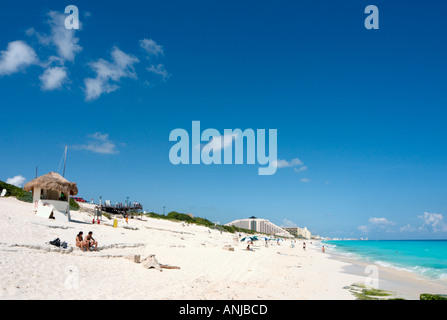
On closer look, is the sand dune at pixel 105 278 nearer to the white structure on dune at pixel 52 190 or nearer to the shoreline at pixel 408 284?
the shoreline at pixel 408 284

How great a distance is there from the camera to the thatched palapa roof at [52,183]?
21.1 metres

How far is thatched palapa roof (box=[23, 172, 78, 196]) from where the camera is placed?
21.1 m

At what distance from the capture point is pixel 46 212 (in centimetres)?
1916

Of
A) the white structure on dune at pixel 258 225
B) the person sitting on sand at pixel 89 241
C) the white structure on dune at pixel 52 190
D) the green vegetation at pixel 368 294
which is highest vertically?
the white structure on dune at pixel 52 190

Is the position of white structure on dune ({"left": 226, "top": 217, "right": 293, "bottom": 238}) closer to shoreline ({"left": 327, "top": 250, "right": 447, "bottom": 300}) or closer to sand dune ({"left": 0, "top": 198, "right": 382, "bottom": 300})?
shoreline ({"left": 327, "top": 250, "right": 447, "bottom": 300})

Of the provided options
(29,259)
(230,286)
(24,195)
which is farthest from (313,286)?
(24,195)

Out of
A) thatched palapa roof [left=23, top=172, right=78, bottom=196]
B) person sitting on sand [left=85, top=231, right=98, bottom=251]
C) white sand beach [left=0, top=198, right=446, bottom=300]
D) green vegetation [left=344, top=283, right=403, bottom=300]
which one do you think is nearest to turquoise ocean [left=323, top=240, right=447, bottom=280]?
green vegetation [left=344, top=283, right=403, bottom=300]

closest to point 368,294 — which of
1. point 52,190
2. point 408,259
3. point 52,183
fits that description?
point 52,183

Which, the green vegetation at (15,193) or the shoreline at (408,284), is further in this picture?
the green vegetation at (15,193)

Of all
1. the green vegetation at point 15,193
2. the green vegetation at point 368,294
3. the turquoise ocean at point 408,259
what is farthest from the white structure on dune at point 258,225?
the green vegetation at point 368,294
